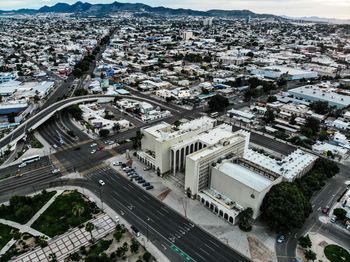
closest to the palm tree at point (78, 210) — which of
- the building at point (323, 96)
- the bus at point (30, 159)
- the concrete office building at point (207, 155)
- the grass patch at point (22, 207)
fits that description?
the grass patch at point (22, 207)

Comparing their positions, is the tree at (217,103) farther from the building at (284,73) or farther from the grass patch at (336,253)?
the grass patch at (336,253)

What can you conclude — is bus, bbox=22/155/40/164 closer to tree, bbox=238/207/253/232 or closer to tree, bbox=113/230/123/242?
tree, bbox=113/230/123/242

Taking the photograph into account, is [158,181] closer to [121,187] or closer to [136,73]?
[121,187]

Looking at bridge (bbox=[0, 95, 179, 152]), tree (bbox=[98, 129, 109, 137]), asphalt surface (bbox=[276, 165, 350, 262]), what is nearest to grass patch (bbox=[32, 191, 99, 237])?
tree (bbox=[98, 129, 109, 137])

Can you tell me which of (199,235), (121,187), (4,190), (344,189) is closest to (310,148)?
(344,189)

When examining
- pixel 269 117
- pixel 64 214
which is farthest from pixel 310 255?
pixel 269 117

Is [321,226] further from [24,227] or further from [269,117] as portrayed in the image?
[24,227]
